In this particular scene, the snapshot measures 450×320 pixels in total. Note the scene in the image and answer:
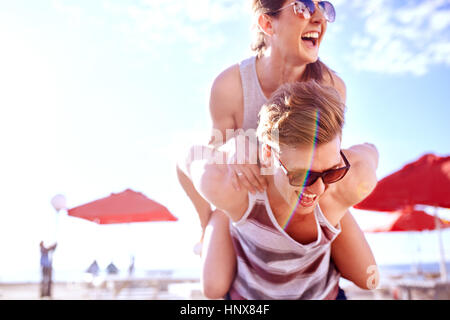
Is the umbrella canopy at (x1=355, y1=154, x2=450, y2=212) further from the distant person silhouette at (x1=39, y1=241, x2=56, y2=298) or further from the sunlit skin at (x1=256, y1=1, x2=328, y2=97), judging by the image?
the distant person silhouette at (x1=39, y1=241, x2=56, y2=298)

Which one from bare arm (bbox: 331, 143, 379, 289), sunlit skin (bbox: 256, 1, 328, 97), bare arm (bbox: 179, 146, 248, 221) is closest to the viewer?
bare arm (bbox: 179, 146, 248, 221)

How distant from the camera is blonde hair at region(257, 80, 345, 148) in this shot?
162cm

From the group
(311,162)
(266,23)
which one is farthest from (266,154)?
(266,23)

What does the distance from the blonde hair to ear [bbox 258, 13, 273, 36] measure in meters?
0.72

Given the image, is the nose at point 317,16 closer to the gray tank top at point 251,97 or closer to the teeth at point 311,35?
the teeth at point 311,35

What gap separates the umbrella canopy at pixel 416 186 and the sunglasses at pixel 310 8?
15.1ft

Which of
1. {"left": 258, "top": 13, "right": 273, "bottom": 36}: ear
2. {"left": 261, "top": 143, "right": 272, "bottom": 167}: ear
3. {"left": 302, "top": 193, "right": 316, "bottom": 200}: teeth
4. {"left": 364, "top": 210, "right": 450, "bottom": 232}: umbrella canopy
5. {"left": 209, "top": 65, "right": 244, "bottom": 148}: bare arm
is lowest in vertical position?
{"left": 364, "top": 210, "right": 450, "bottom": 232}: umbrella canopy

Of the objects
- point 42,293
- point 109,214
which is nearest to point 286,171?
point 109,214

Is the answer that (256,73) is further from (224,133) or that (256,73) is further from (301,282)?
(301,282)

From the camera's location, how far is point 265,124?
1777 millimetres

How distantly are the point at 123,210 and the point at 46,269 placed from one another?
250cm

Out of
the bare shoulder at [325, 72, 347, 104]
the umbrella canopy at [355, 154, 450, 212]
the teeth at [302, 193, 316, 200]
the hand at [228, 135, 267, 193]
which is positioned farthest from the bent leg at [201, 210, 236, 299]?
the umbrella canopy at [355, 154, 450, 212]

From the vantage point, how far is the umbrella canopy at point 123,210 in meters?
8.37
